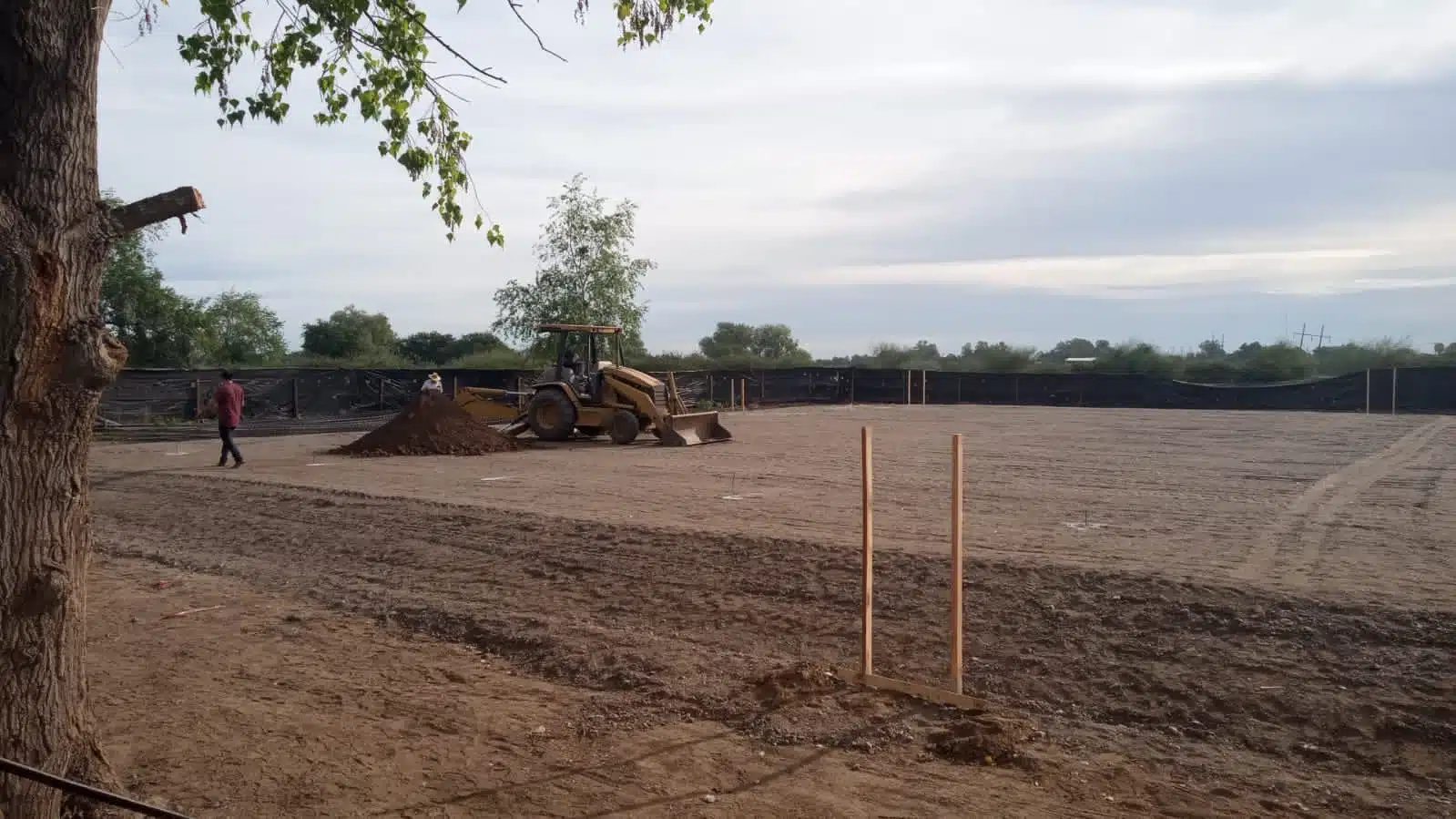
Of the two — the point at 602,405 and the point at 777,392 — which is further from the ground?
the point at 777,392

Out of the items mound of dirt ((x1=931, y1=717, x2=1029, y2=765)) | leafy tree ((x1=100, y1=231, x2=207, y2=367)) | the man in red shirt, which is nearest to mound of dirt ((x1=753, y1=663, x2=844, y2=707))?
mound of dirt ((x1=931, y1=717, x2=1029, y2=765))

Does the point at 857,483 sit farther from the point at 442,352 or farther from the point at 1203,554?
the point at 442,352

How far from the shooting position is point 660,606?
30.4ft

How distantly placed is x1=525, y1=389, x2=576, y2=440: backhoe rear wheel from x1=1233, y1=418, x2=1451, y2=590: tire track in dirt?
14437mm

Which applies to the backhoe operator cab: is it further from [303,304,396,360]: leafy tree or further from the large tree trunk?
[303,304,396,360]: leafy tree

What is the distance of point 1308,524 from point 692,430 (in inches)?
548

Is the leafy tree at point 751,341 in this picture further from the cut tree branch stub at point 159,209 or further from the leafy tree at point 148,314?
the cut tree branch stub at point 159,209

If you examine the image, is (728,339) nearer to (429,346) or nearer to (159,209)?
(429,346)

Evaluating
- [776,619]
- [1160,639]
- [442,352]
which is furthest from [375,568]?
[442,352]

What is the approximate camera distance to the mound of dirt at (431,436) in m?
23.0

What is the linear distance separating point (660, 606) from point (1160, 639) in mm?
3774

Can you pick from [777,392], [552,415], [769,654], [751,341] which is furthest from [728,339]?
[769,654]

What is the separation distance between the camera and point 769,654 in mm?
7949

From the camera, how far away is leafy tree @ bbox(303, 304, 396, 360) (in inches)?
2685
